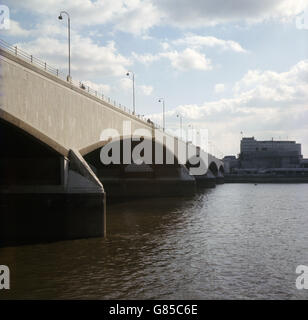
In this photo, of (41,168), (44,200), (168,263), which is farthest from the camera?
(41,168)

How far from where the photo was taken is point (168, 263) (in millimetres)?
19969

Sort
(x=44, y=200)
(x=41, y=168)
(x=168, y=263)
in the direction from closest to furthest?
(x=168, y=263)
(x=44, y=200)
(x=41, y=168)

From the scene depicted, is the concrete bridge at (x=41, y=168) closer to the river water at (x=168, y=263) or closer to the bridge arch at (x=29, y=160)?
the bridge arch at (x=29, y=160)

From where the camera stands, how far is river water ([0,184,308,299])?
51.2 ft

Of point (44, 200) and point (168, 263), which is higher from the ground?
point (44, 200)

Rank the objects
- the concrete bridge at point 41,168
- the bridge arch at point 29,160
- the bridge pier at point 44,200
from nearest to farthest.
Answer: the concrete bridge at point 41,168 < the bridge pier at point 44,200 < the bridge arch at point 29,160

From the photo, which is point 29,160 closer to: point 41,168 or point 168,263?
point 41,168

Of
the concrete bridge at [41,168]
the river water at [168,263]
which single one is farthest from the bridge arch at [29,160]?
the river water at [168,263]

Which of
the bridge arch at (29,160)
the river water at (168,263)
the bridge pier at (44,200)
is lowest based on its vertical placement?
the river water at (168,263)

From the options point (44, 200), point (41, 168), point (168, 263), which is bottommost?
point (168, 263)

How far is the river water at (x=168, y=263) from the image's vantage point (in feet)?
51.2

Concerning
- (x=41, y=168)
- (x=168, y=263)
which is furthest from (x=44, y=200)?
(x=168, y=263)
